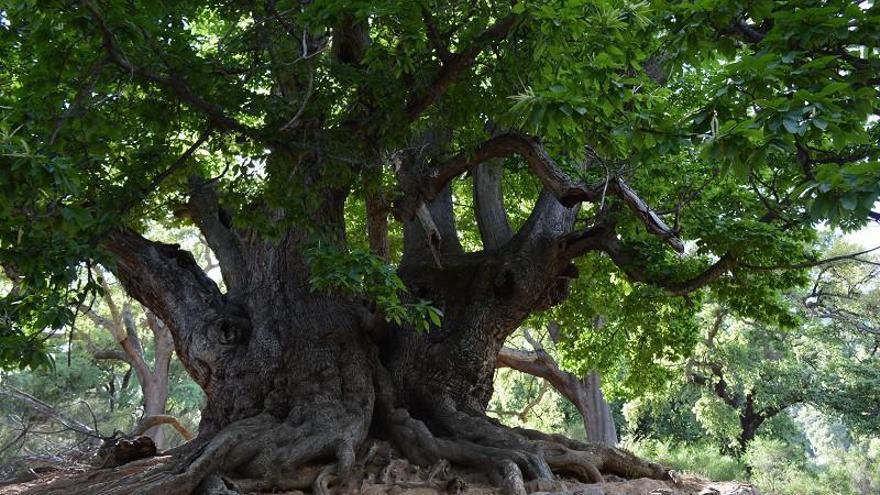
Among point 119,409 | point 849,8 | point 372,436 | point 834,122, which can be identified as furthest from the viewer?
point 119,409

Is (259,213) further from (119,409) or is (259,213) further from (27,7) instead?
(119,409)

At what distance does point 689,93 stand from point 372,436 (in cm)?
475

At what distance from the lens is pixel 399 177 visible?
22.3 ft

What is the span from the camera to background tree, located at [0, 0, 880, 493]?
3.17 metres

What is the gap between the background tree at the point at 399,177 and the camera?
317cm

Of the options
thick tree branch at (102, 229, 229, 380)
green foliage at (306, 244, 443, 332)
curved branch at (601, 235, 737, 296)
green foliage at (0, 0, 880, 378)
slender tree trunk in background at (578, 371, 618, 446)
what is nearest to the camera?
green foliage at (0, 0, 880, 378)

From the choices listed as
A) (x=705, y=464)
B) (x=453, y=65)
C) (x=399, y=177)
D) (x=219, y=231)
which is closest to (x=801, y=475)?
(x=705, y=464)

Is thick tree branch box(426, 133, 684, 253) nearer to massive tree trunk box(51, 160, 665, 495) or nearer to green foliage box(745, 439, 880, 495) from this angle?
massive tree trunk box(51, 160, 665, 495)

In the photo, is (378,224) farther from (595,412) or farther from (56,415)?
(595,412)

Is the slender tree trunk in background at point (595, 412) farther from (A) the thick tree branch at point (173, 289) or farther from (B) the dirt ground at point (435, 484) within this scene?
(A) the thick tree branch at point (173, 289)

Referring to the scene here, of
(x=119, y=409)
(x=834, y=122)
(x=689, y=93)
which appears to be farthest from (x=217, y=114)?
(x=119, y=409)

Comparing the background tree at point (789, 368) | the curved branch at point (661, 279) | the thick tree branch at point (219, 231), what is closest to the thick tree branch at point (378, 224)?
the thick tree branch at point (219, 231)

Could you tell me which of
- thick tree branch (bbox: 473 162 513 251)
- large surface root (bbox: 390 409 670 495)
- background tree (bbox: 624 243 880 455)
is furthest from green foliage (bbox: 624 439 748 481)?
large surface root (bbox: 390 409 670 495)

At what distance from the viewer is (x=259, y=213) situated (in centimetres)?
544
